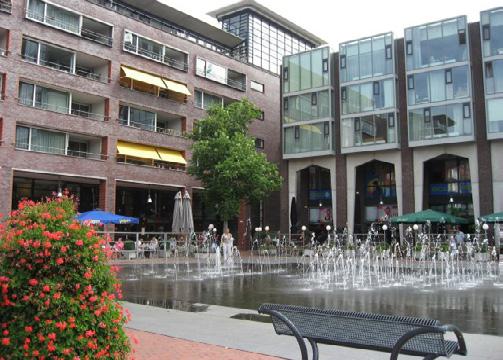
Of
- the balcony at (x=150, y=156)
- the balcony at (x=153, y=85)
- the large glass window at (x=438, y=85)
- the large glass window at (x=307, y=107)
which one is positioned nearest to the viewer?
the large glass window at (x=438, y=85)

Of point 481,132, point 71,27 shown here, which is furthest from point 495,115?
point 71,27

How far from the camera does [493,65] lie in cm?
3850

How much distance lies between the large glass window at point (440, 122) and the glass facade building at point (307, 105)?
24.2 ft

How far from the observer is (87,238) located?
4730mm

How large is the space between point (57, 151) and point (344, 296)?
28461 mm

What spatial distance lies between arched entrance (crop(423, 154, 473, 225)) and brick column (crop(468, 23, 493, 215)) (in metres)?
4.15

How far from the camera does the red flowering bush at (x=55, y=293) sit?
4.29 meters

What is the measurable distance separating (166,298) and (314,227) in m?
38.3

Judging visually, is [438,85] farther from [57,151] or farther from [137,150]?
[57,151]

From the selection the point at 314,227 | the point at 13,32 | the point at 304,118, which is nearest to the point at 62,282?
the point at 13,32

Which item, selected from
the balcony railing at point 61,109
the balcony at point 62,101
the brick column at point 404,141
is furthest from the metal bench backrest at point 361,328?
the brick column at point 404,141

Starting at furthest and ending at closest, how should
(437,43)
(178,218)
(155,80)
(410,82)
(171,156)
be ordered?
(171,156), (155,80), (410,82), (437,43), (178,218)

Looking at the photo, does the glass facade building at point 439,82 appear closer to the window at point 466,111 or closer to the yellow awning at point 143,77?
the window at point 466,111

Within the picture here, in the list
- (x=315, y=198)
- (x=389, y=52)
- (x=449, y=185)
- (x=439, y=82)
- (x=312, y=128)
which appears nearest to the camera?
(x=439, y=82)
